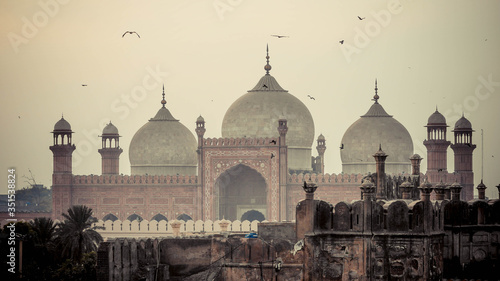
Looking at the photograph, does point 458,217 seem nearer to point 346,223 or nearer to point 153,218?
point 346,223

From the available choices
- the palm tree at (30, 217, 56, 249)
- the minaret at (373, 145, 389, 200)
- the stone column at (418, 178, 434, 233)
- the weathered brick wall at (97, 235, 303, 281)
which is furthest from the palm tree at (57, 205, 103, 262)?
the stone column at (418, 178, 434, 233)

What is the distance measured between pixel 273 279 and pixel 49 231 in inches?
583

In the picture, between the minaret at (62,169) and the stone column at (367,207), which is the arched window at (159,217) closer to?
the minaret at (62,169)

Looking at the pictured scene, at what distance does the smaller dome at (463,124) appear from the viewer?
7304cm

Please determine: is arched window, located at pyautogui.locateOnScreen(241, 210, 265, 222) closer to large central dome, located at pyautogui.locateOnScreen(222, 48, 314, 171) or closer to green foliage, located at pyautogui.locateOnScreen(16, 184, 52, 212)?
large central dome, located at pyautogui.locateOnScreen(222, 48, 314, 171)

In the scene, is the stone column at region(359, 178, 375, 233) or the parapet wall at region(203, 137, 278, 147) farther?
the parapet wall at region(203, 137, 278, 147)

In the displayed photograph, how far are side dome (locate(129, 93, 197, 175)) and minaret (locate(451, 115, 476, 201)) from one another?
1615cm

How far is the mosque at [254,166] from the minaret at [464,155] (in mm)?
57

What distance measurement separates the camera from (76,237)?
156ft

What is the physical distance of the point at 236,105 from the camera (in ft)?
244

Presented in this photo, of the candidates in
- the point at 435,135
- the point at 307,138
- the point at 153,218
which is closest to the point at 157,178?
the point at 153,218

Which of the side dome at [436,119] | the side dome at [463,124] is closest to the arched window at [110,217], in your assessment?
the side dome at [436,119]

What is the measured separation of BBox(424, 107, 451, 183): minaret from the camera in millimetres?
→ 71625

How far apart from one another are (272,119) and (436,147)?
9579 mm
